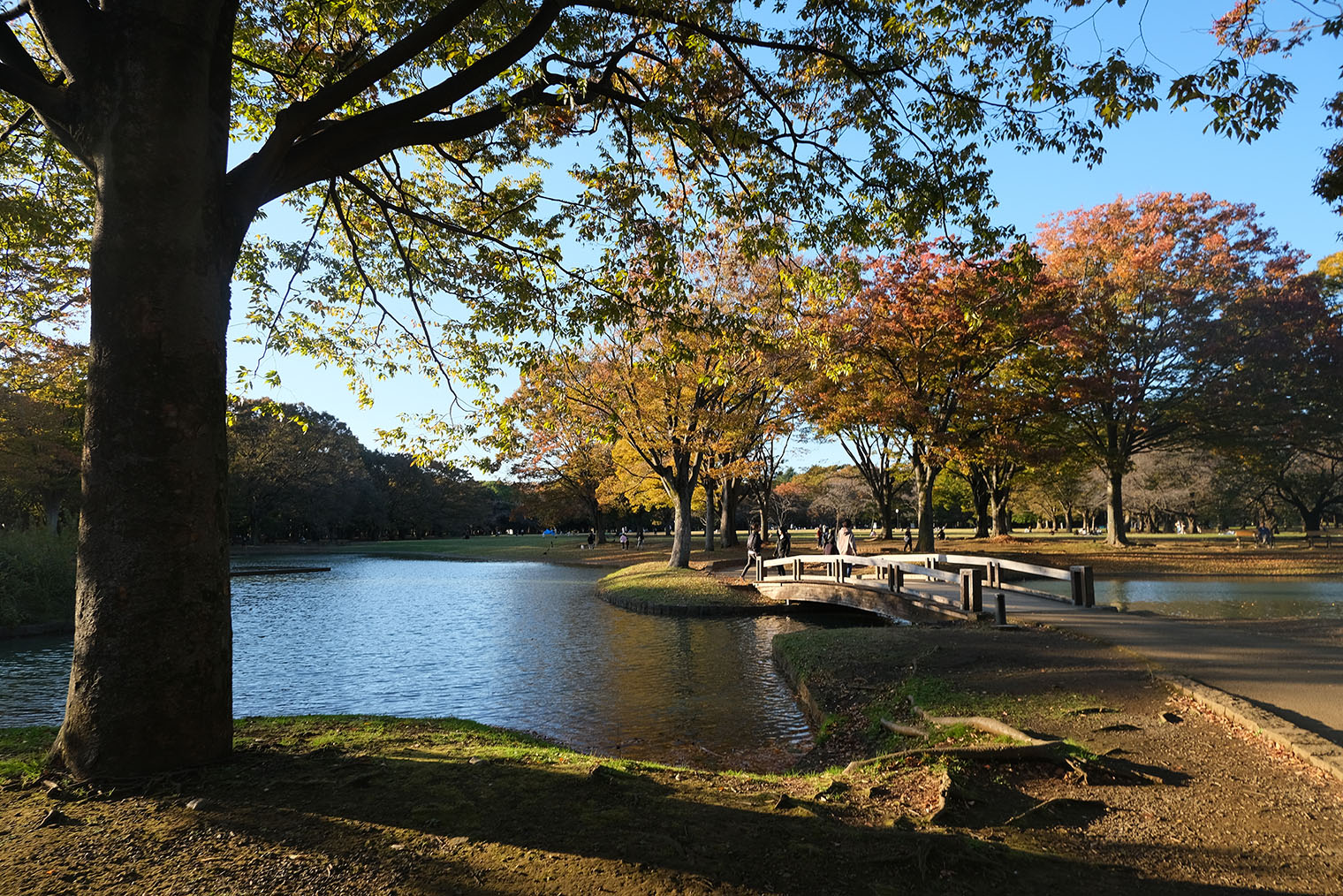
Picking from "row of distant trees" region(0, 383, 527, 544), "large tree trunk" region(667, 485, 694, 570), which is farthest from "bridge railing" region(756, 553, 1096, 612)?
"row of distant trees" region(0, 383, 527, 544)

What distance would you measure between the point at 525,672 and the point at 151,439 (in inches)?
359

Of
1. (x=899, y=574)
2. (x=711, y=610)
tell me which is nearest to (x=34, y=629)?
(x=711, y=610)

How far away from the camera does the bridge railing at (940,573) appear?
13070 millimetres

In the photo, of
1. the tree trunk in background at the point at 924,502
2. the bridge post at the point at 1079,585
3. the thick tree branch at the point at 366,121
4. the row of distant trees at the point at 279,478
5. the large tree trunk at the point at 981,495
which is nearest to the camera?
the thick tree branch at the point at 366,121

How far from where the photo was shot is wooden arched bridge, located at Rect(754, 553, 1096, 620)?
1316 centimetres

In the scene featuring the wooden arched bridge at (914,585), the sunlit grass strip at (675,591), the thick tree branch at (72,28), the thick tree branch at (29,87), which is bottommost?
the sunlit grass strip at (675,591)

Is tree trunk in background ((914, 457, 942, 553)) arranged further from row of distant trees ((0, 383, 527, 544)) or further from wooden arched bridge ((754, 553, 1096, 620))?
row of distant trees ((0, 383, 527, 544))

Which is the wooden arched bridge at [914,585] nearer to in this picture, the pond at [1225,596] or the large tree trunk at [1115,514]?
the pond at [1225,596]

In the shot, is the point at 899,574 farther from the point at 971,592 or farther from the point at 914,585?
the point at 971,592

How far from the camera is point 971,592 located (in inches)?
508

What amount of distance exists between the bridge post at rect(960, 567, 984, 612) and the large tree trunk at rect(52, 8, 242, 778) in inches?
453

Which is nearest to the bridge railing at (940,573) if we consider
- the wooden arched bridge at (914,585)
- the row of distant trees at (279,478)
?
the wooden arched bridge at (914,585)

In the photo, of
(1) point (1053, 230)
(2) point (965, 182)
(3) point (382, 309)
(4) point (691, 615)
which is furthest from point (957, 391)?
(3) point (382, 309)

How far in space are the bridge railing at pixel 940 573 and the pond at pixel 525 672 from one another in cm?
195
